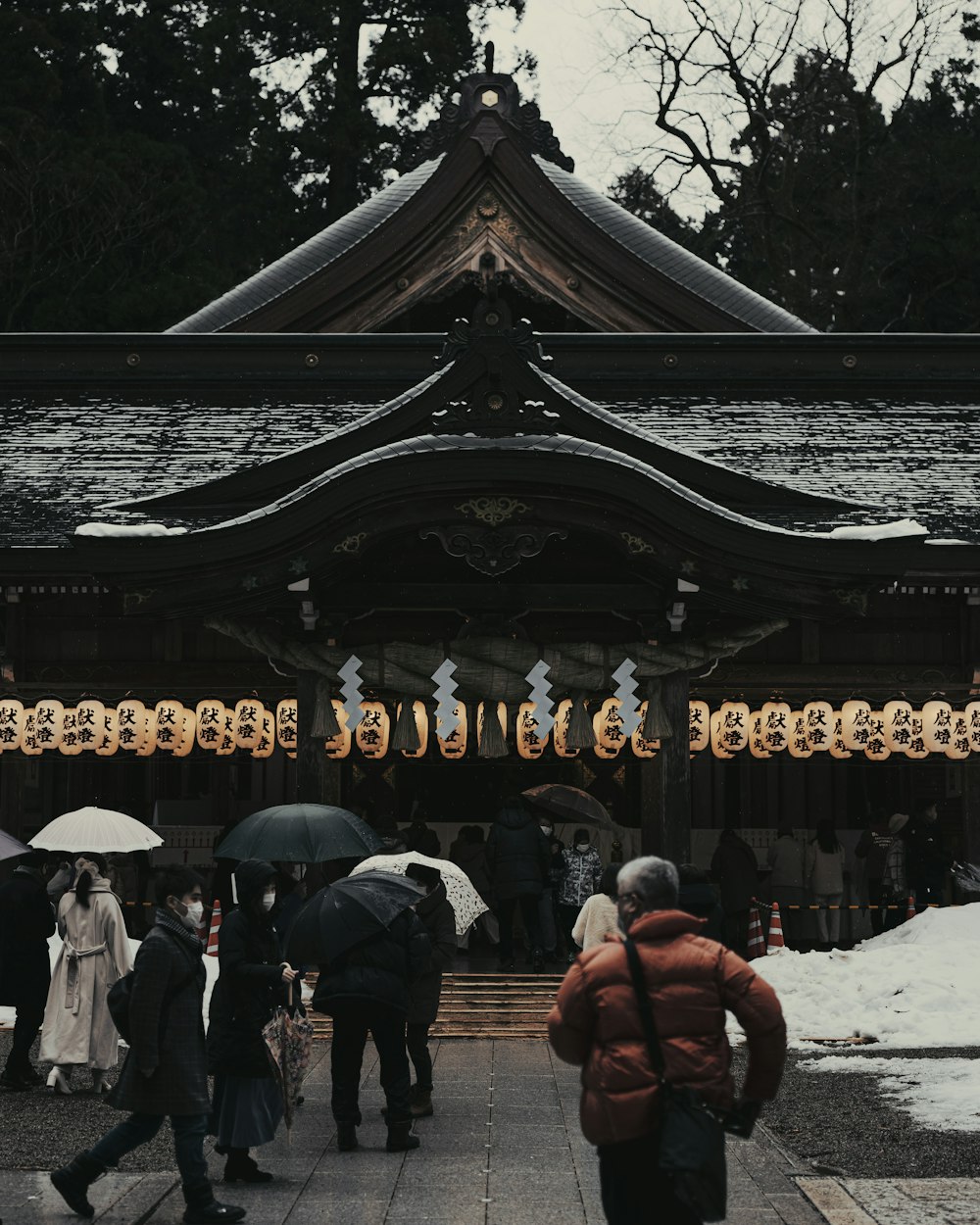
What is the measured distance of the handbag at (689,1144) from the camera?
16.7ft

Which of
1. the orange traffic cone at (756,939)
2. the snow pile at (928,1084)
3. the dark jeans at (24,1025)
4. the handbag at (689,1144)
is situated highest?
the handbag at (689,1144)

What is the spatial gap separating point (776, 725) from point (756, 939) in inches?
82.4

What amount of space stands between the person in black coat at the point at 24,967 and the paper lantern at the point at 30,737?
560 cm

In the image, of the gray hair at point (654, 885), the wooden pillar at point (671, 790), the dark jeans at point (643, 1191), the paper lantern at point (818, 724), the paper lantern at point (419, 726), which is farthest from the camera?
the paper lantern at point (818, 724)

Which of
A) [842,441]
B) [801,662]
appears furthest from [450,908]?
[842,441]

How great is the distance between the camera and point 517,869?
13.8 meters

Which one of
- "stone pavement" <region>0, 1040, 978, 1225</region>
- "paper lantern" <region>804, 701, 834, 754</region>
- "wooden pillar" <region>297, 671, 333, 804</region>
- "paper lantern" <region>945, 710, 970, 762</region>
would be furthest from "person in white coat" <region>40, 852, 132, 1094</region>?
"paper lantern" <region>945, 710, 970, 762</region>

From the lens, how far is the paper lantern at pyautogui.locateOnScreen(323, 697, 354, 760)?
14.8 metres

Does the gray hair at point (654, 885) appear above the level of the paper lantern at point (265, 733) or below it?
above

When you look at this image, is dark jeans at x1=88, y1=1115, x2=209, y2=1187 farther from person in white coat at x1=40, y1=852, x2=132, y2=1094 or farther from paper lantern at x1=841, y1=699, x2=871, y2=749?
paper lantern at x1=841, y1=699, x2=871, y2=749

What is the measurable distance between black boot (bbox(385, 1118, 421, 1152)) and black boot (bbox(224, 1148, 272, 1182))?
2.54 feet

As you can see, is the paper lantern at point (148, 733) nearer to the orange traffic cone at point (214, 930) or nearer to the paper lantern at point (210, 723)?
the paper lantern at point (210, 723)

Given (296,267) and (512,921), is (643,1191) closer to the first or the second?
(512,921)

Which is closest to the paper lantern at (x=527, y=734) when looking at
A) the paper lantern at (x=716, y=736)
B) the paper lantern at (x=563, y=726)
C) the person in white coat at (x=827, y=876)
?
the paper lantern at (x=563, y=726)
